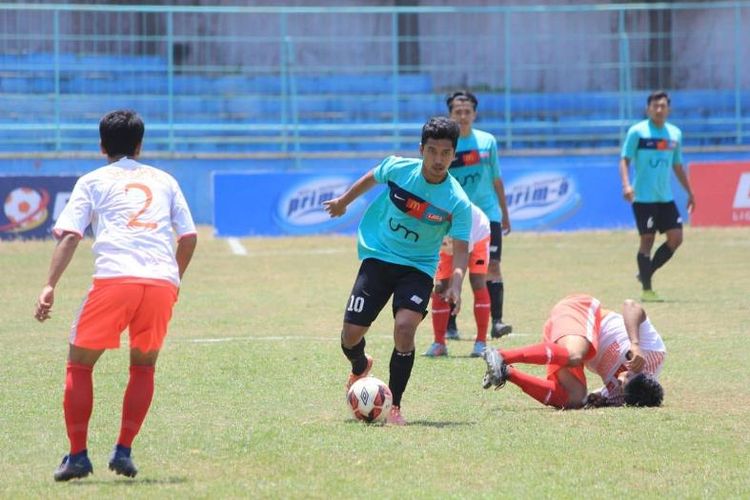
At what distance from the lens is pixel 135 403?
243 inches

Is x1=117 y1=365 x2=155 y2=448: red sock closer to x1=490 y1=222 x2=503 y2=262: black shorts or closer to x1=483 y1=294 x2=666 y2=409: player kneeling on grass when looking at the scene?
x1=483 y1=294 x2=666 y2=409: player kneeling on grass

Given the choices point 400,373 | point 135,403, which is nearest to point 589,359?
point 400,373

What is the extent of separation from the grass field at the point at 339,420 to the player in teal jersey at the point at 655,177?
2.33ft

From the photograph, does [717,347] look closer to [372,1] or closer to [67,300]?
[67,300]

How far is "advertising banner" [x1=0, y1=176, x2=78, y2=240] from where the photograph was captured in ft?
72.0

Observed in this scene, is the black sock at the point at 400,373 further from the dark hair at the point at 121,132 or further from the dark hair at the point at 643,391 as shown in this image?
the dark hair at the point at 121,132

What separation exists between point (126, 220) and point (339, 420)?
2185mm

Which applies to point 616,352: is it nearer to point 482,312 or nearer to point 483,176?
point 482,312

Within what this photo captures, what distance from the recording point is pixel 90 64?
28.0 meters

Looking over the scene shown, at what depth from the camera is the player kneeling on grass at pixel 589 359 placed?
26.5ft

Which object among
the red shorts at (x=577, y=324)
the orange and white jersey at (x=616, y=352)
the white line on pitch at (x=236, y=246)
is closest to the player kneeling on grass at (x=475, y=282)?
the red shorts at (x=577, y=324)

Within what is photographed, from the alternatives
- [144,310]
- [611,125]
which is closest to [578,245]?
[611,125]

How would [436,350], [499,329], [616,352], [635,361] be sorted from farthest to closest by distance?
[499,329], [436,350], [616,352], [635,361]

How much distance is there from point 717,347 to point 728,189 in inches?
546
